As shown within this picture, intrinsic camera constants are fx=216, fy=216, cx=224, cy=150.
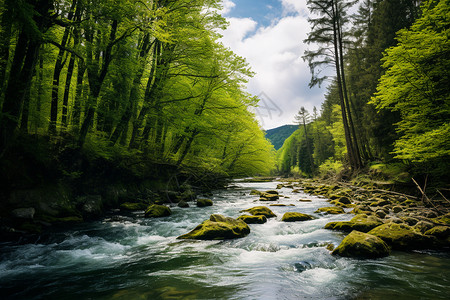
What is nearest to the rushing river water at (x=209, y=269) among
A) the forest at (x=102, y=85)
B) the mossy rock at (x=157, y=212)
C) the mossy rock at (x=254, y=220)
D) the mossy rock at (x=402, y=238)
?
the mossy rock at (x=402, y=238)

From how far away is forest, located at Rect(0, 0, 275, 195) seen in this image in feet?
20.6

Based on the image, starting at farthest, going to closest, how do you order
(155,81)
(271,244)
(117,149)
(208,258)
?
(155,81)
(117,149)
(271,244)
(208,258)

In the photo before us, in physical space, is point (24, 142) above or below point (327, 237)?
above

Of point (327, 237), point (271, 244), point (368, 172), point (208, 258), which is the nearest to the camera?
point (208, 258)

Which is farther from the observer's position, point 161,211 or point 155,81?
point 155,81

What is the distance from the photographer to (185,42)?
9555 millimetres

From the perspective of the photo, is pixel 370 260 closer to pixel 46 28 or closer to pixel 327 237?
pixel 327 237

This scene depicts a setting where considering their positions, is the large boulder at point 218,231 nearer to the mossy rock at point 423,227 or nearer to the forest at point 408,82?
the mossy rock at point 423,227

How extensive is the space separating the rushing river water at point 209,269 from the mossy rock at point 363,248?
0.18 metres

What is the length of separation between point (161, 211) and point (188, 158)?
510cm

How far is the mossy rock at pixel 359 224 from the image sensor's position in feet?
19.9

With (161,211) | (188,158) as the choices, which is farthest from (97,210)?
(188,158)

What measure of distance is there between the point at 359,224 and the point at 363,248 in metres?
1.87

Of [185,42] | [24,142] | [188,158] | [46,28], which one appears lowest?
[188,158]
